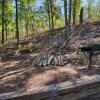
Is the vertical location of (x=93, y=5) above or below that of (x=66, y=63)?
above

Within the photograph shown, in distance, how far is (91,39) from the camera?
15023mm

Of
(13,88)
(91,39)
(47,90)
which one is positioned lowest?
(13,88)

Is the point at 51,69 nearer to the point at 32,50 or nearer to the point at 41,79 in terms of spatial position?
the point at 41,79

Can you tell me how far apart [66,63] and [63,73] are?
84.1 inches

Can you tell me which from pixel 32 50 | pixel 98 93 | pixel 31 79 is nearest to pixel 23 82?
pixel 31 79

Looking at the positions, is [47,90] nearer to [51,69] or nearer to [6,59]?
[51,69]

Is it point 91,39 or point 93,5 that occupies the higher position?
point 93,5

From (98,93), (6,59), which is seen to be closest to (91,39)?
(6,59)

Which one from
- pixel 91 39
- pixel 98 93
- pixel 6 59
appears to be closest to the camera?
pixel 98 93

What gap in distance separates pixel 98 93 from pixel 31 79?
309cm

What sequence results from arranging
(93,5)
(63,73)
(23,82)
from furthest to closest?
1. (93,5)
2. (63,73)
3. (23,82)

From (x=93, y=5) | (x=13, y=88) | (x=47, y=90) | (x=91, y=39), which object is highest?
(x=93, y=5)

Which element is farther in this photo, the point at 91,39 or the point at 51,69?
the point at 91,39

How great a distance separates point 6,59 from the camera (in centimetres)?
1297
